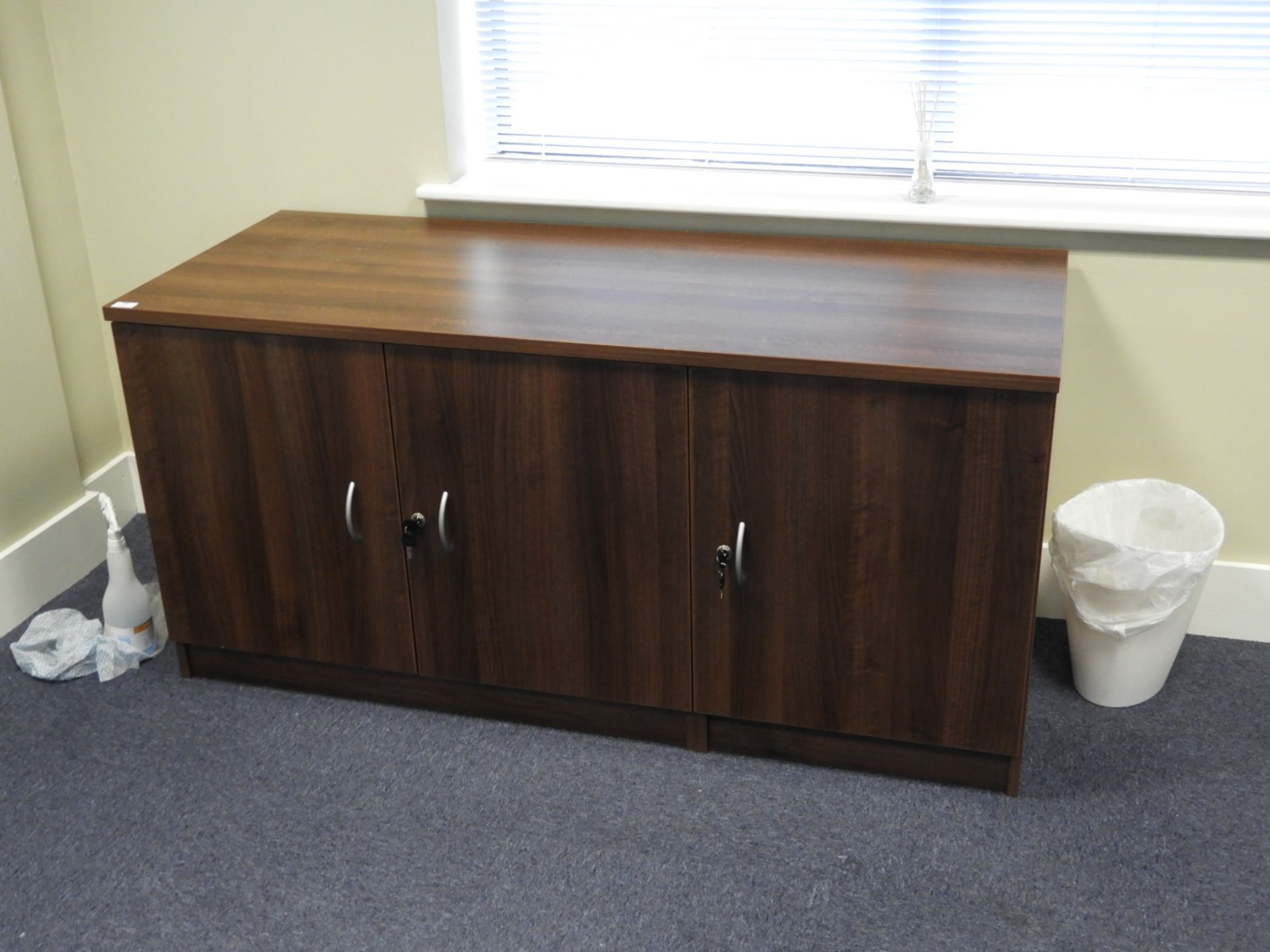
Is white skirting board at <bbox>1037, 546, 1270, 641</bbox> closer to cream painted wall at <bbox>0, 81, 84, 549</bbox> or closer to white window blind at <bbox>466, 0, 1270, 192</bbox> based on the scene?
white window blind at <bbox>466, 0, 1270, 192</bbox>

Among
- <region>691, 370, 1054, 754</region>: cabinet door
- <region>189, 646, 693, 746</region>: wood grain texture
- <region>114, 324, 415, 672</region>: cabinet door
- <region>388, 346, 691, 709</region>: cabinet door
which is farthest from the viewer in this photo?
<region>189, 646, 693, 746</region>: wood grain texture

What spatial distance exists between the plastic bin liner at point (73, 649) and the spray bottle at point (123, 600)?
0.05 feet

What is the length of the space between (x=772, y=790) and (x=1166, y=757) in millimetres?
621

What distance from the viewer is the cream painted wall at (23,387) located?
2.36m

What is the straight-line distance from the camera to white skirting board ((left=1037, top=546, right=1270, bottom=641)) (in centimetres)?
230

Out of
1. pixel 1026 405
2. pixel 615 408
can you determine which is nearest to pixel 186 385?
pixel 615 408

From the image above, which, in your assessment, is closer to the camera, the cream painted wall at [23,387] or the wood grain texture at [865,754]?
the wood grain texture at [865,754]

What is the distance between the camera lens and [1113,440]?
2270 millimetres

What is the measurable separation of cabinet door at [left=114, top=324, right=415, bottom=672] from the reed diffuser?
97 centimetres

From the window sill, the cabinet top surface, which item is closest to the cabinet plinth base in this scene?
the cabinet top surface

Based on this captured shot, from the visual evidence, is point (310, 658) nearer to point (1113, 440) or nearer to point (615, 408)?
point (615, 408)

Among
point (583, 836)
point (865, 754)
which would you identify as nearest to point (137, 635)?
point (583, 836)

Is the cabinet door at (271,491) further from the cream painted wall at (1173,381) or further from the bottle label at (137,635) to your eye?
the cream painted wall at (1173,381)

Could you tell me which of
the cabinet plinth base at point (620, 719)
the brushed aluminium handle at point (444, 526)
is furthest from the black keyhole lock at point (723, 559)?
the brushed aluminium handle at point (444, 526)
